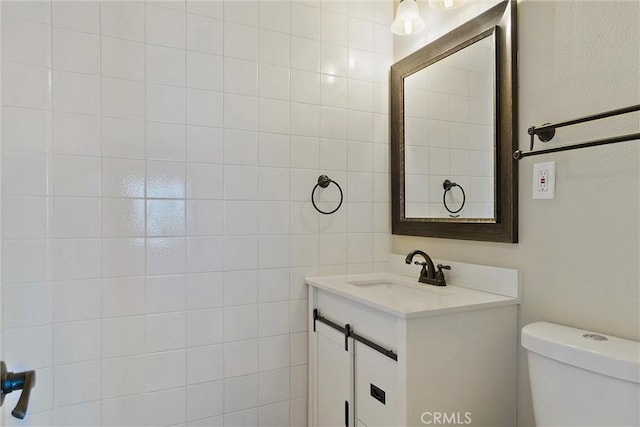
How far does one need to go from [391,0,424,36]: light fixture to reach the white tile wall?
→ 0.27 meters

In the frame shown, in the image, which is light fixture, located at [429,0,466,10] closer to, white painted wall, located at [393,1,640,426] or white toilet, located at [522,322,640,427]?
white painted wall, located at [393,1,640,426]

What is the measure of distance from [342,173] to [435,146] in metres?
0.44

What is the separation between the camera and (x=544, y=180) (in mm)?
1301

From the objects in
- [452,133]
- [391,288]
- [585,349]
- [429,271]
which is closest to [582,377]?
[585,349]

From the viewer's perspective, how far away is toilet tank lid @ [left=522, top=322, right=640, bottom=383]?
0.95 m

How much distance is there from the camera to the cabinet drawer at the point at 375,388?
1.24 m

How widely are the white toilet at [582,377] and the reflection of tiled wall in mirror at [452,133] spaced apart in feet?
1.70

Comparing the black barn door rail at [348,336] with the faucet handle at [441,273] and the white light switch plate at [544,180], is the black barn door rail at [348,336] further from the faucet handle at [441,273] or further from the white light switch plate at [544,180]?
the white light switch plate at [544,180]

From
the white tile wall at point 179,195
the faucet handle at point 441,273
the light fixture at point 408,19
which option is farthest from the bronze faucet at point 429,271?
the light fixture at point 408,19

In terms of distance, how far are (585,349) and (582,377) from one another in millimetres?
75

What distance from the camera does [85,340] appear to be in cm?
145

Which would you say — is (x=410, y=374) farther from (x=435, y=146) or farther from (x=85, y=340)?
(x=85, y=340)

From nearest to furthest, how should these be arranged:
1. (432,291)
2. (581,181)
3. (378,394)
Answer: (581,181)
(378,394)
(432,291)

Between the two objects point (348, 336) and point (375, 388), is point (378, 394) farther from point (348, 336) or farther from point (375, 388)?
point (348, 336)
